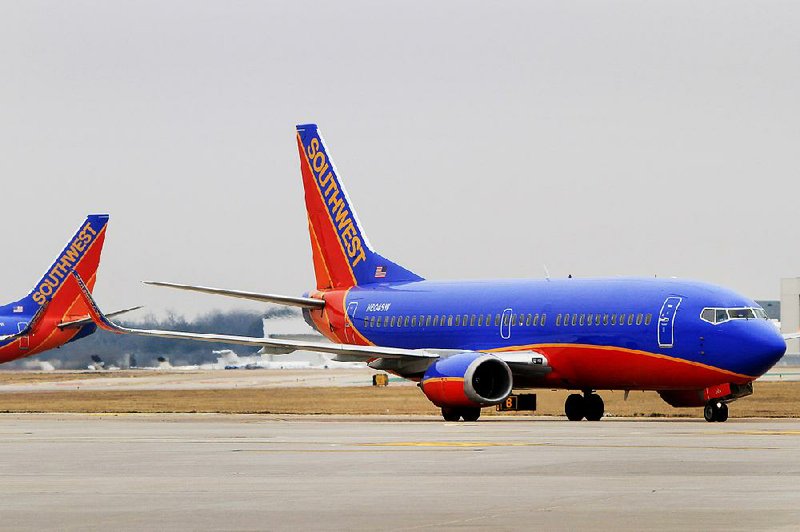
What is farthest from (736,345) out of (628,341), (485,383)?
(485,383)

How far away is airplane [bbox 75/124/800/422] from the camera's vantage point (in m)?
43.2

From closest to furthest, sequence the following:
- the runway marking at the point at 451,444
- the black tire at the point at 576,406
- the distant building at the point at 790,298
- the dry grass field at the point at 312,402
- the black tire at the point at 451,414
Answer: the runway marking at the point at 451,444, the black tire at the point at 451,414, the black tire at the point at 576,406, the dry grass field at the point at 312,402, the distant building at the point at 790,298

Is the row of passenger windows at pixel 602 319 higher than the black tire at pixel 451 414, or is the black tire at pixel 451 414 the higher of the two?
the row of passenger windows at pixel 602 319

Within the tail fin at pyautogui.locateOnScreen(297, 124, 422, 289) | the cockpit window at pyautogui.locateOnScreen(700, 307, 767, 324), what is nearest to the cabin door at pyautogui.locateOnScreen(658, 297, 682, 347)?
the cockpit window at pyautogui.locateOnScreen(700, 307, 767, 324)

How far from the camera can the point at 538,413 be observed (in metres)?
51.7

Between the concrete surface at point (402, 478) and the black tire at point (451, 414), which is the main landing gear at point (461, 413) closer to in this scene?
the black tire at point (451, 414)

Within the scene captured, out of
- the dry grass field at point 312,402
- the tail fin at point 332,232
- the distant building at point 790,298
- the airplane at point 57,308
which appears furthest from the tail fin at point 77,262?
the distant building at point 790,298

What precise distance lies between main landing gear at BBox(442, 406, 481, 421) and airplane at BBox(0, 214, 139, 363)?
35.4 metres

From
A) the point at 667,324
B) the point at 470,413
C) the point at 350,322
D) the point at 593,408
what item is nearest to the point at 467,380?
the point at 470,413

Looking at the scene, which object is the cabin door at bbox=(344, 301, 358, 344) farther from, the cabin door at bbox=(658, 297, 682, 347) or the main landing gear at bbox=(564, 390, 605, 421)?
the cabin door at bbox=(658, 297, 682, 347)

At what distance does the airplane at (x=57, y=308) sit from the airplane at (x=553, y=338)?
88.0ft

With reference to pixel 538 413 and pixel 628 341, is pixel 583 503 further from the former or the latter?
pixel 538 413

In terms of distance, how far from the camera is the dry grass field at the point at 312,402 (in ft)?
172

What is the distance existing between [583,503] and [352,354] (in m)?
30.1
